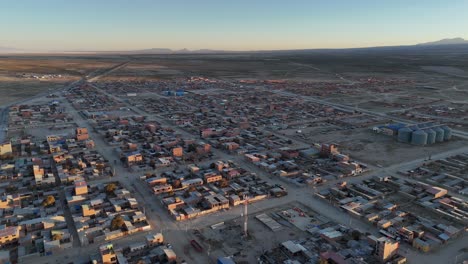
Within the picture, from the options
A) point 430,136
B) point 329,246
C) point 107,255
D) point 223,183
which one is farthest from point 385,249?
point 430,136

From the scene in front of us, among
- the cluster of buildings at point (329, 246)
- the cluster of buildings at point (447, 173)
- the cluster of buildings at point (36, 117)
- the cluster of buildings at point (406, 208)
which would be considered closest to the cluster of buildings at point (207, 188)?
the cluster of buildings at point (329, 246)

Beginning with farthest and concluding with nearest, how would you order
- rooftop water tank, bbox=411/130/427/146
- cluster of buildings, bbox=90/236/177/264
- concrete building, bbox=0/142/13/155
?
1. rooftop water tank, bbox=411/130/427/146
2. concrete building, bbox=0/142/13/155
3. cluster of buildings, bbox=90/236/177/264

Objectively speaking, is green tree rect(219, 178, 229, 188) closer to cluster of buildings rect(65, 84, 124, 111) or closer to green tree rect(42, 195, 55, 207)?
green tree rect(42, 195, 55, 207)

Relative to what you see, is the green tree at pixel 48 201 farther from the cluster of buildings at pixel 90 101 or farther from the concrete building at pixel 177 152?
the cluster of buildings at pixel 90 101

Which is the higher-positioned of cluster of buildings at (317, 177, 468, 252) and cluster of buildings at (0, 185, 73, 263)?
cluster of buildings at (0, 185, 73, 263)

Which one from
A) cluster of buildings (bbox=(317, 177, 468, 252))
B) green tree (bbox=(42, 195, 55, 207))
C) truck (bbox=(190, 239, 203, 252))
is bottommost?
cluster of buildings (bbox=(317, 177, 468, 252))

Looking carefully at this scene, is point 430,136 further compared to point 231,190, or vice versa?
point 430,136

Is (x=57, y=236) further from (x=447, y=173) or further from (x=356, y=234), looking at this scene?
(x=447, y=173)

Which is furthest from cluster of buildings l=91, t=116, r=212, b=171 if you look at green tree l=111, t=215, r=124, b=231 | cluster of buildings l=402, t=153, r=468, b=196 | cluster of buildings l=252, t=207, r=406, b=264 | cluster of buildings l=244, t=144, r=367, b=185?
cluster of buildings l=402, t=153, r=468, b=196
